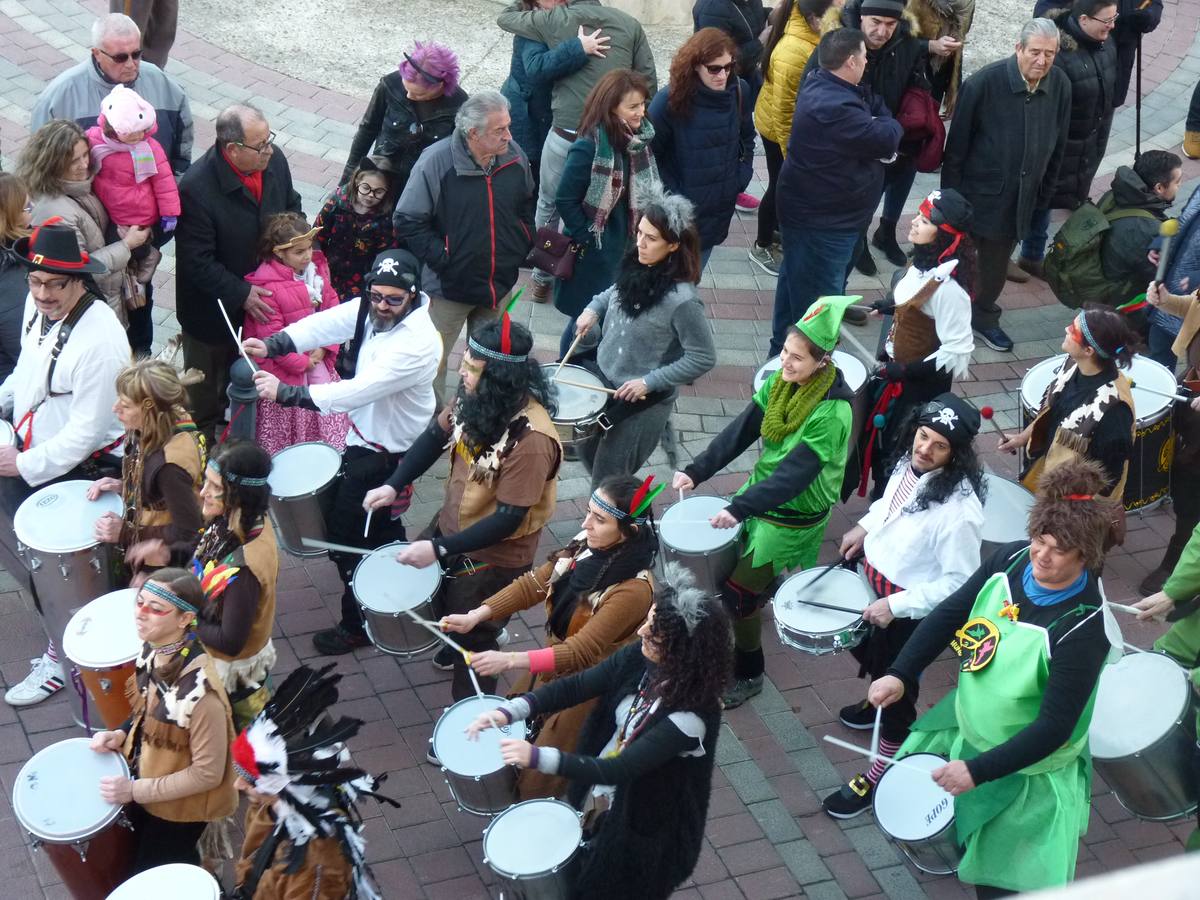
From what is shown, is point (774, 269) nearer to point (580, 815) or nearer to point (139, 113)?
point (139, 113)

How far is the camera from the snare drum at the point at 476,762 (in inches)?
178

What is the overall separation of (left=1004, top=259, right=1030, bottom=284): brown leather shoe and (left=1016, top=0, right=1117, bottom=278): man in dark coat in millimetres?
420

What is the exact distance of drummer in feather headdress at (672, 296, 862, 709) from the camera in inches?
209

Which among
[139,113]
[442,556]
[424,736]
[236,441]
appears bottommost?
[424,736]

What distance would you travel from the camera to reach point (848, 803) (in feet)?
17.6

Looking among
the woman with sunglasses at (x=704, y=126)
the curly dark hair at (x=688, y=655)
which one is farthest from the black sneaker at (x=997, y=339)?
the curly dark hair at (x=688, y=655)

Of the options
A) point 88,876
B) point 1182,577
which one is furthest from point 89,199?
point 1182,577

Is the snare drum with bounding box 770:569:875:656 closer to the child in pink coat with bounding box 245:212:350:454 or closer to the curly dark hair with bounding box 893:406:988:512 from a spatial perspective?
the curly dark hair with bounding box 893:406:988:512

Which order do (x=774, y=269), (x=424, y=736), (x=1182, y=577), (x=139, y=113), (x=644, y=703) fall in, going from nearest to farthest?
(x=644, y=703) < (x=1182, y=577) < (x=424, y=736) < (x=139, y=113) < (x=774, y=269)

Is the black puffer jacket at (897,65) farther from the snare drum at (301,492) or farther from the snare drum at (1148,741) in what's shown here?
the snare drum at (1148,741)

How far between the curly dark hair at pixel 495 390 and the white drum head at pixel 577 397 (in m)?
0.87

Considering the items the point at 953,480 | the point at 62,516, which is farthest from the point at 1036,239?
the point at 62,516

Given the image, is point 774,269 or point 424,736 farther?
point 774,269

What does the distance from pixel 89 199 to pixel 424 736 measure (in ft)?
9.94
